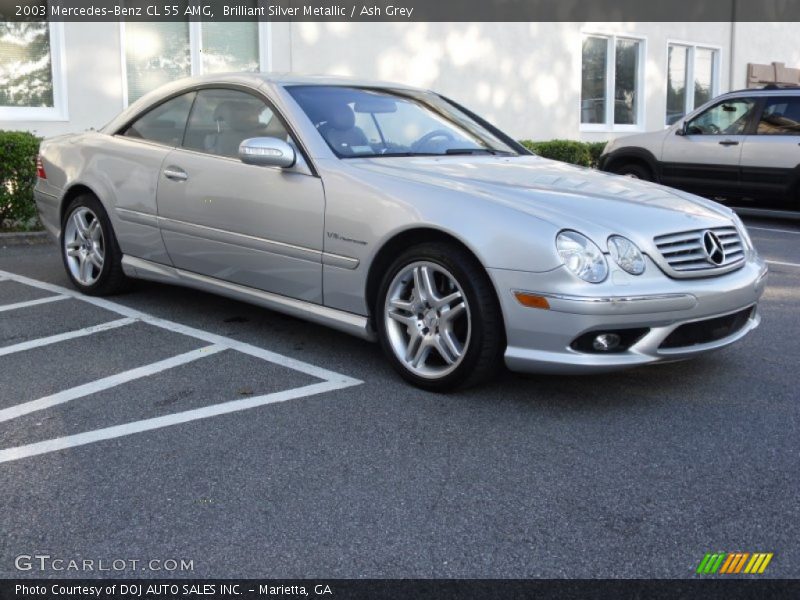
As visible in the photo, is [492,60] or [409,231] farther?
[492,60]

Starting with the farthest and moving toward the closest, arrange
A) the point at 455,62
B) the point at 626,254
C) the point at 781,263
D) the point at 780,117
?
the point at 455,62, the point at 780,117, the point at 781,263, the point at 626,254

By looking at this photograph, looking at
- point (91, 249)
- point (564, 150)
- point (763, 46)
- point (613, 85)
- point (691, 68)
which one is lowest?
point (91, 249)

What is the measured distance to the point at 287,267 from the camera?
4930mm

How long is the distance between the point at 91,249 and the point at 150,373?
6.25 feet

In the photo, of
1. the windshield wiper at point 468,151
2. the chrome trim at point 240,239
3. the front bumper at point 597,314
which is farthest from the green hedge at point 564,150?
the front bumper at point 597,314

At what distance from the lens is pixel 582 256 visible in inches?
159

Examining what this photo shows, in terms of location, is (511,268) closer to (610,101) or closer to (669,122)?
(610,101)

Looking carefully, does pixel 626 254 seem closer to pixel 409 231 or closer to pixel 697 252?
pixel 697 252

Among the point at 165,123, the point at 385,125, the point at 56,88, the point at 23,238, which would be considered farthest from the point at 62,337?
the point at 56,88

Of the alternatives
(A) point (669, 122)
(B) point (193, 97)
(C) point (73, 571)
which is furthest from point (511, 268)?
(A) point (669, 122)

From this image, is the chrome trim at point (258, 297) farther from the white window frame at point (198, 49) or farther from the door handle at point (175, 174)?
the white window frame at point (198, 49)

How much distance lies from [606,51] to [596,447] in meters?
14.1

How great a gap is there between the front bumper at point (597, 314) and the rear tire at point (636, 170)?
8314 mm
